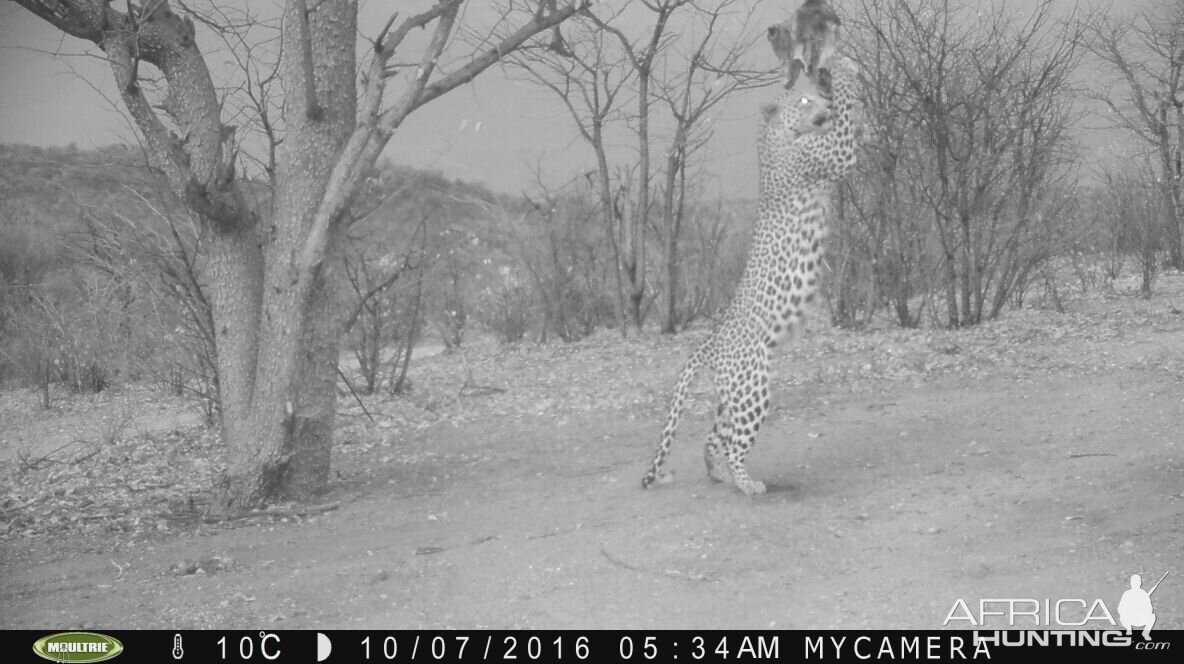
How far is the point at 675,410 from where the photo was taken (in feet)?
22.1

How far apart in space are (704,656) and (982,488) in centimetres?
270

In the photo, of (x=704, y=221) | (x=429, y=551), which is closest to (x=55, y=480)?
(x=429, y=551)

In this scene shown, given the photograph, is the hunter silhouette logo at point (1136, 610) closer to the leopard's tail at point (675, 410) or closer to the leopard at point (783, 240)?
the leopard at point (783, 240)

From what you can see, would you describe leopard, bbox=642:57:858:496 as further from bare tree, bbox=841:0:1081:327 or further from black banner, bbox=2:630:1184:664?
bare tree, bbox=841:0:1081:327

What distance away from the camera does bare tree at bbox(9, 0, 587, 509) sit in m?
7.20

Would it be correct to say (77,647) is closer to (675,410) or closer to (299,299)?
(299,299)

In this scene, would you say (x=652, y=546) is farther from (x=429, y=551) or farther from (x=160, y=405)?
(x=160, y=405)

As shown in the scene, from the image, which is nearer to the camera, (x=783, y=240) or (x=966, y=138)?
(x=783, y=240)

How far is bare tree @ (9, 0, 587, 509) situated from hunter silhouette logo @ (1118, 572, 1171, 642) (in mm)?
4953

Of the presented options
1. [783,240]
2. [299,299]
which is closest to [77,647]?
[299,299]

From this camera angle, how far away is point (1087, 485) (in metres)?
6.26

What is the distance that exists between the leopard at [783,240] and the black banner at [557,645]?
6.91 ft

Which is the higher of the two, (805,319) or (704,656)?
(805,319)

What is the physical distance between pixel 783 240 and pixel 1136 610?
2937mm
